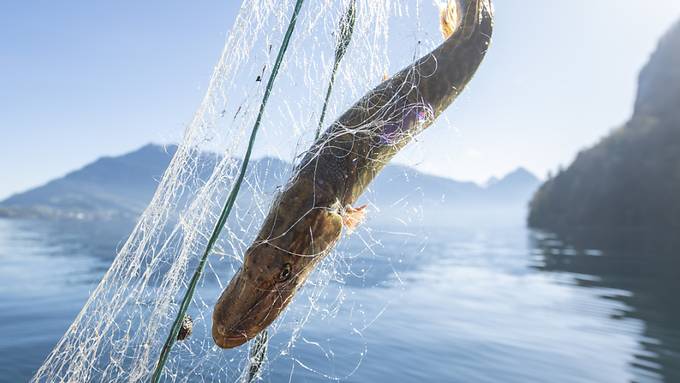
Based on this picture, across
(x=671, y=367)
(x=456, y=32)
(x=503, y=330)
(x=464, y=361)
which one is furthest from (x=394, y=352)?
(x=456, y=32)

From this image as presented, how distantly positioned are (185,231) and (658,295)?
24.7m

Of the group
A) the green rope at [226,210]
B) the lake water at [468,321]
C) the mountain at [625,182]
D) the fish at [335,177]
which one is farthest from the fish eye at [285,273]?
the mountain at [625,182]

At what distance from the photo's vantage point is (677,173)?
7038cm

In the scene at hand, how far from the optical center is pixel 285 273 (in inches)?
96.6

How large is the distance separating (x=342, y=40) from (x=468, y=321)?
15219 millimetres

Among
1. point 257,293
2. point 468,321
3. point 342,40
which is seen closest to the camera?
point 257,293

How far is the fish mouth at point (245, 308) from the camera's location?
244 centimetres

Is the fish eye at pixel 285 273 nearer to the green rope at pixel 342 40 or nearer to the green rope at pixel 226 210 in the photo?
the green rope at pixel 226 210

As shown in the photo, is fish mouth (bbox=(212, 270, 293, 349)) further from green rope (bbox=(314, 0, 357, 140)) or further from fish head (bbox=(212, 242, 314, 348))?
green rope (bbox=(314, 0, 357, 140))

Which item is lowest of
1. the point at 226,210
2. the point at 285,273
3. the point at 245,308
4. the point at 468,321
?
the point at 468,321

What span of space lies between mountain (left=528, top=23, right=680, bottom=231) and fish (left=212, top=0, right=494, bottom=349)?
254ft

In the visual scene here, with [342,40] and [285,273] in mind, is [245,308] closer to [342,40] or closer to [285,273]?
[285,273]

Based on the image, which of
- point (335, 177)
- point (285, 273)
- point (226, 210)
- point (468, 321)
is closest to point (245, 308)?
point (285, 273)

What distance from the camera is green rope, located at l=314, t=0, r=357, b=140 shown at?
→ 3123mm
